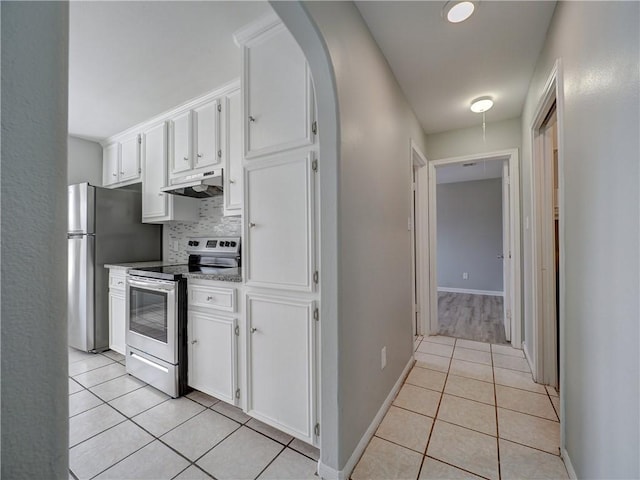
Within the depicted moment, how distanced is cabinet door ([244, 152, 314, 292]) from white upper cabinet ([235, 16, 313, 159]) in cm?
Answer: 12

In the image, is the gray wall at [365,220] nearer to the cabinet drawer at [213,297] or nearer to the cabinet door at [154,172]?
the cabinet drawer at [213,297]

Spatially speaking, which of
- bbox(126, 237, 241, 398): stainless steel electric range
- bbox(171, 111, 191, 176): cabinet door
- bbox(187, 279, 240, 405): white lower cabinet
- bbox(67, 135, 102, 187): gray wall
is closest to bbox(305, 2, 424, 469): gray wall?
bbox(187, 279, 240, 405): white lower cabinet

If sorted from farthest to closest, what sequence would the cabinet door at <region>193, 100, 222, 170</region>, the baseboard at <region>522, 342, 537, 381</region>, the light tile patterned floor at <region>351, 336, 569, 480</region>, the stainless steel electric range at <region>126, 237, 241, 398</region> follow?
the cabinet door at <region>193, 100, 222, 170</region> → the baseboard at <region>522, 342, 537, 381</region> → the stainless steel electric range at <region>126, 237, 241, 398</region> → the light tile patterned floor at <region>351, 336, 569, 480</region>

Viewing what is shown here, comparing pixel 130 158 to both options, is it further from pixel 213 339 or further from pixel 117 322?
pixel 213 339

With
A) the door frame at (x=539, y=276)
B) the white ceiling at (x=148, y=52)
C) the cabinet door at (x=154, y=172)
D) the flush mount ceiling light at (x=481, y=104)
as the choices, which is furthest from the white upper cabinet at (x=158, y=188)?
the door frame at (x=539, y=276)

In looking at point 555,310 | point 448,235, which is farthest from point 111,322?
point 448,235

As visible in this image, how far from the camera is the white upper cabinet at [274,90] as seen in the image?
1.47 meters

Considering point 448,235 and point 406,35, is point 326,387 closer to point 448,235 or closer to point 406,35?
point 406,35

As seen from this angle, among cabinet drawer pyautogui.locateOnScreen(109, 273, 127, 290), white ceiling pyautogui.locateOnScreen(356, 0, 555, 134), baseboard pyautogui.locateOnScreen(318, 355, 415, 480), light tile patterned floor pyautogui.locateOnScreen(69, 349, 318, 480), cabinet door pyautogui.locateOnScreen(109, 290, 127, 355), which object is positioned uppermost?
white ceiling pyautogui.locateOnScreen(356, 0, 555, 134)

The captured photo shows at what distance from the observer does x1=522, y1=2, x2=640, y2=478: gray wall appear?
2.69 feet

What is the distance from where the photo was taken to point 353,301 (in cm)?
142

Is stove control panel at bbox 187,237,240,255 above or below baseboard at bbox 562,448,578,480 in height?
above

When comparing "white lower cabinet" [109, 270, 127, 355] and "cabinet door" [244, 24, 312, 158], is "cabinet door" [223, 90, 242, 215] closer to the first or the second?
"cabinet door" [244, 24, 312, 158]

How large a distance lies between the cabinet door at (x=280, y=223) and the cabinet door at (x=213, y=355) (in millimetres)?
427
